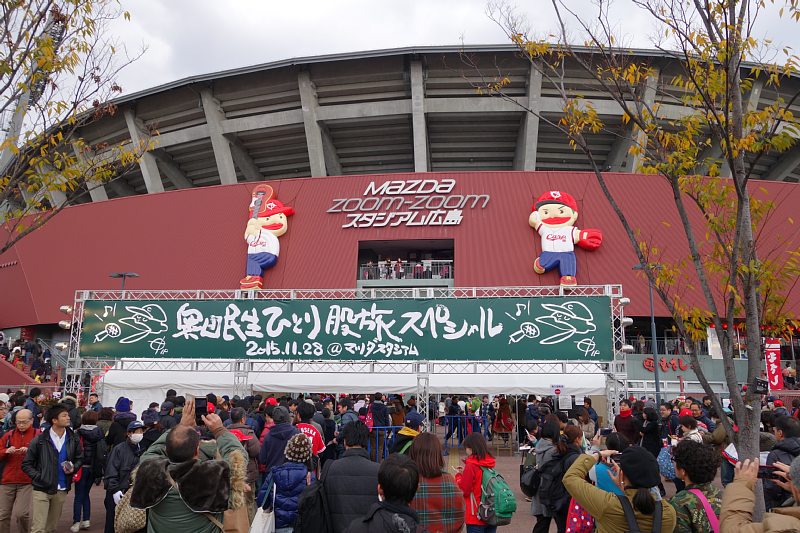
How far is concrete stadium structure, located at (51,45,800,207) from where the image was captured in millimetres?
30797

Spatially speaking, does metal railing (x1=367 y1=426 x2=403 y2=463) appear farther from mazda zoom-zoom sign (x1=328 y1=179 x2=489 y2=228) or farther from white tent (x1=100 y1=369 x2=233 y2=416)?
mazda zoom-zoom sign (x1=328 y1=179 x2=489 y2=228)

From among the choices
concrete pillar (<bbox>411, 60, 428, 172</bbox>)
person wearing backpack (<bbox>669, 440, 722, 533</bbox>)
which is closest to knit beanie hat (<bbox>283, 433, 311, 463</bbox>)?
person wearing backpack (<bbox>669, 440, 722, 533</bbox>)

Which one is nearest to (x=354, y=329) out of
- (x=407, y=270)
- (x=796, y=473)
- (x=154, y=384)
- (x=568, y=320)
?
(x=568, y=320)

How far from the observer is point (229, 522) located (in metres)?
4.21

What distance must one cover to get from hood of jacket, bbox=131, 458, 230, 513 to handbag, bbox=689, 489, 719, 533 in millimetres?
2859

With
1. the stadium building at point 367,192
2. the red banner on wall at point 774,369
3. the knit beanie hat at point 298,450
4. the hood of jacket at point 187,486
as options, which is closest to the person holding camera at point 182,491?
the hood of jacket at point 187,486

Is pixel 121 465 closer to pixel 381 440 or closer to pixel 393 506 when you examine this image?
pixel 393 506

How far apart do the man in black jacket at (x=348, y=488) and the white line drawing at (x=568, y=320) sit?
36.7 ft

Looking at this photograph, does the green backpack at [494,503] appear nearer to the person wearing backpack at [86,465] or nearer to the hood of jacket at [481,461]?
the hood of jacket at [481,461]

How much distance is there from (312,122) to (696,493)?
3028 centimetres

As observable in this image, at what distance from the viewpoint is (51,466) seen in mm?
6496

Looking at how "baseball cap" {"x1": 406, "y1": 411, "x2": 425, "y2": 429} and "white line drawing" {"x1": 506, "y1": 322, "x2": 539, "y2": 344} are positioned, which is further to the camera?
"white line drawing" {"x1": 506, "y1": 322, "x2": 539, "y2": 344}

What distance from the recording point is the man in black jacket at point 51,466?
6.44m

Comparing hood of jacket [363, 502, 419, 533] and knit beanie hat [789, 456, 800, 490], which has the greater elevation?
knit beanie hat [789, 456, 800, 490]
